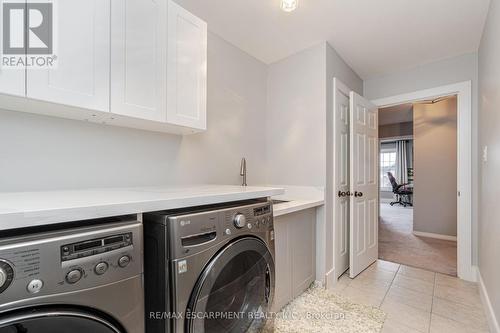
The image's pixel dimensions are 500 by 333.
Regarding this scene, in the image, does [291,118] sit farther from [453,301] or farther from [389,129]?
[389,129]

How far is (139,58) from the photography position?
1.29m

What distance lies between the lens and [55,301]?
0.63m

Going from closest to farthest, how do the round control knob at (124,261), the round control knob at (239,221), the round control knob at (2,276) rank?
the round control knob at (2,276) → the round control knob at (124,261) → the round control knob at (239,221)

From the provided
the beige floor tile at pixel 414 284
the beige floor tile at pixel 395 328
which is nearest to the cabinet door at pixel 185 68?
the beige floor tile at pixel 395 328

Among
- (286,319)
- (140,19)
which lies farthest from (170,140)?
(286,319)

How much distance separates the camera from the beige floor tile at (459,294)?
6.63ft

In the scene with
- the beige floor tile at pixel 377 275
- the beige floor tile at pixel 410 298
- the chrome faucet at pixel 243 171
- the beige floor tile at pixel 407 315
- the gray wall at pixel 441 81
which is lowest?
the beige floor tile at pixel 377 275

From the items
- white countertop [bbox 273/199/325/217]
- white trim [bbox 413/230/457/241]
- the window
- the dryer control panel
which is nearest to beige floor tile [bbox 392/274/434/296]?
white countertop [bbox 273/199/325/217]

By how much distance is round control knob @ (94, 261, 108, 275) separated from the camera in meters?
0.71

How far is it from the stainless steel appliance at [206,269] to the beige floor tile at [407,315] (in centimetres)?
119

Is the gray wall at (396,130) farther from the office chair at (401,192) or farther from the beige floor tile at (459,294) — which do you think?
the beige floor tile at (459,294)

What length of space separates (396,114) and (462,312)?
461cm

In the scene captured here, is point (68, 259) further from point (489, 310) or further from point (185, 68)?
point (489, 310)

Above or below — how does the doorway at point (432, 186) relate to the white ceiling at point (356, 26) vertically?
below
